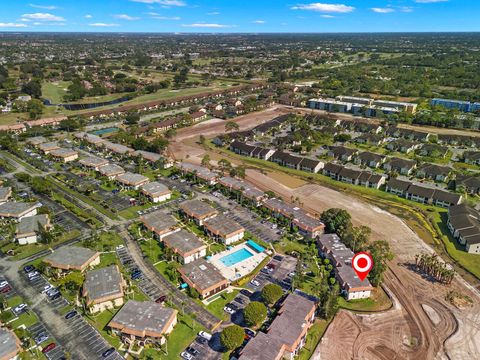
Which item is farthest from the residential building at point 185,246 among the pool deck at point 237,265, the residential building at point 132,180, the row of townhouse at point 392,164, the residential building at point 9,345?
the row of townhouse at point 392,164

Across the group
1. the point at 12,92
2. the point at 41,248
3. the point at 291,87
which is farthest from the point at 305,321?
the point at 12,92

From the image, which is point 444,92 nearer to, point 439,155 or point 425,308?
point 439,155

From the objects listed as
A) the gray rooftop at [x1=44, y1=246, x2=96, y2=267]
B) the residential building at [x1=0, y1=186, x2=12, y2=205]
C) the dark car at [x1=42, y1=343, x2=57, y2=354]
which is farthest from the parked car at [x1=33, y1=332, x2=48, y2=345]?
the residential building at [x1=0, y1=186, x2=12, y2=205]

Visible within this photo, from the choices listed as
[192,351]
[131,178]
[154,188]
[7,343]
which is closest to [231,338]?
[192,351]

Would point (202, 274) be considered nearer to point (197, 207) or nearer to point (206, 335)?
point (206, 335)

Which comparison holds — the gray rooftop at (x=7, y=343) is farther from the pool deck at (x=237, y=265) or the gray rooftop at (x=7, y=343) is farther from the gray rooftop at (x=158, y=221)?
the pool deck at (x=237, y=265)
